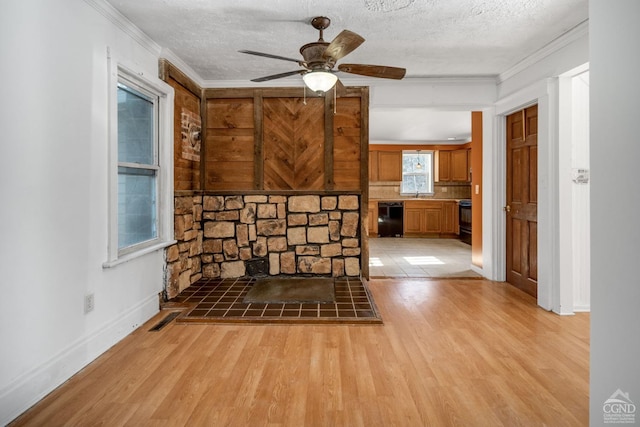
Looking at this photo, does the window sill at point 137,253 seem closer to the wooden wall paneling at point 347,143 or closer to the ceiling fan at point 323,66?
the ceiling fan at point 323,66

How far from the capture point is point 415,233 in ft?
27.5

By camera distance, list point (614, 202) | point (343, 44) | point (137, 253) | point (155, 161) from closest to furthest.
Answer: point (614, 202), point (343, 44), point (137, 253), point (155, 161)

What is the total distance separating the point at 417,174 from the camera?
905 centimetres

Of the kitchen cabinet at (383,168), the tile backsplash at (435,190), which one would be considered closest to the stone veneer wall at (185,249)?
the kitchen cabinet at (383,168)

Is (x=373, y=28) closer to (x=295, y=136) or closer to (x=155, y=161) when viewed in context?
(x=295, y=136)

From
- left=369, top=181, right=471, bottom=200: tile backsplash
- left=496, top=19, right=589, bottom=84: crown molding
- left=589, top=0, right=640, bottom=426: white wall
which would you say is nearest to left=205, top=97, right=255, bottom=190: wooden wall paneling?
left=496, top=19, right=589, bottom=84: crown molding

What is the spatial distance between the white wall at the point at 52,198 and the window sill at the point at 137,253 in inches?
2.7

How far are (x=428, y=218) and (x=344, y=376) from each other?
676 cm

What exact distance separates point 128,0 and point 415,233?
7118 millimetres

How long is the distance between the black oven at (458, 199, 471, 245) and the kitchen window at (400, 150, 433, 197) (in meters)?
1.23

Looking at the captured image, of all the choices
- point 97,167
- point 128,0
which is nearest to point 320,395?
point 97,167

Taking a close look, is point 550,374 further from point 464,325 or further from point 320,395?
point 320,395

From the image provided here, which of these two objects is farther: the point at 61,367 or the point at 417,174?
the point at 417,174

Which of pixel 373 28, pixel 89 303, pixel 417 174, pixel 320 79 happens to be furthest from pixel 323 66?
pixel 417 174
